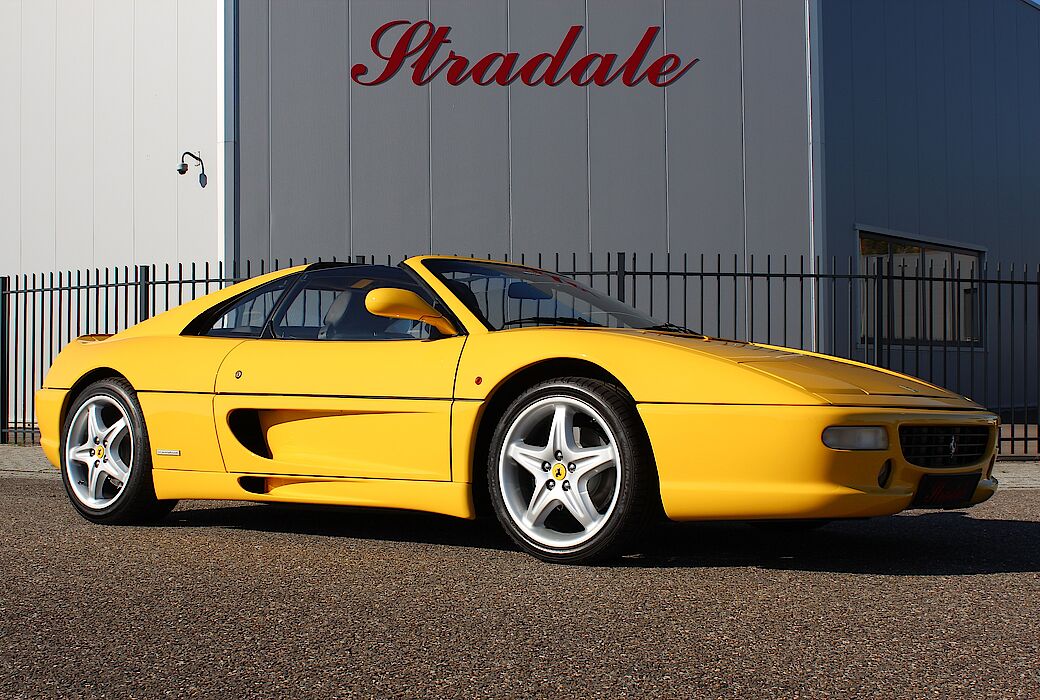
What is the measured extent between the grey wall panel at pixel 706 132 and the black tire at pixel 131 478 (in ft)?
29.9

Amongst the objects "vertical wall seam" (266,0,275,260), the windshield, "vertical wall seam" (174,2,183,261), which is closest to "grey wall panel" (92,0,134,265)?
"vertical wall seam" (174,2,183,261)

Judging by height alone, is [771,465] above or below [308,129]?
below

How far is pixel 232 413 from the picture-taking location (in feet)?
16.7

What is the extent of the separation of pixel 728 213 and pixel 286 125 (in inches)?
212

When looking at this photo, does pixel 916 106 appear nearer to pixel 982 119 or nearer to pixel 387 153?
pixel 982 119

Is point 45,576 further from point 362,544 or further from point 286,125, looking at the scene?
point 286,125

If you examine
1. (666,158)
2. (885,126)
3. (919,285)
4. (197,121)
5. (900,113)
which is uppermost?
(900,113)

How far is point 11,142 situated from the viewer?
15164 mm

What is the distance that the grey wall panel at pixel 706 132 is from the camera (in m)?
13.7

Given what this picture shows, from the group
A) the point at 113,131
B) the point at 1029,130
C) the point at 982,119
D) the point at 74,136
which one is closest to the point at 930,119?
the point at 982,119

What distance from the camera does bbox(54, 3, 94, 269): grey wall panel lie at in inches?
567

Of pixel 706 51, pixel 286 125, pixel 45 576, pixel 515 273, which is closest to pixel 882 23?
pixel 706 51

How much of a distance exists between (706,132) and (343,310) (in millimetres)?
9478

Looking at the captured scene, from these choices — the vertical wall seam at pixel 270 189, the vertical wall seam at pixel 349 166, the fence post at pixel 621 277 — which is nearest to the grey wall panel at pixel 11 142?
the vertical wall seam at pixel 270 189
